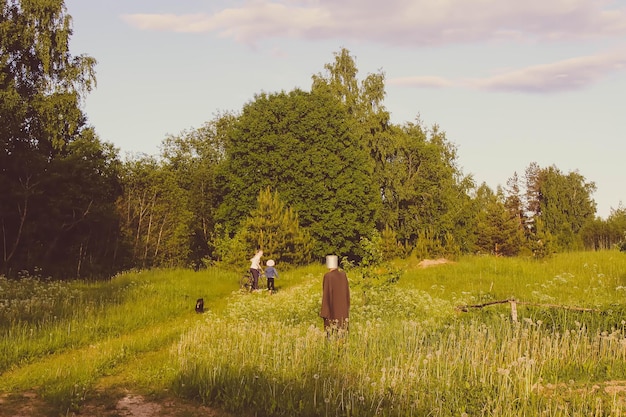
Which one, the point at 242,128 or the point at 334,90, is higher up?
the point at 334,90

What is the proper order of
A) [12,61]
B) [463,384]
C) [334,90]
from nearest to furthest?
[463,384], [12,61], [334,90]

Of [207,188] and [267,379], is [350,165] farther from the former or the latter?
[267,379]

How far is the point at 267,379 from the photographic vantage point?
8.57m

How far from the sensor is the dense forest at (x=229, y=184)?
3053 cm

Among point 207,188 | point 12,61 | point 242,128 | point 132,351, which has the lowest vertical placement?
→ point 132,351

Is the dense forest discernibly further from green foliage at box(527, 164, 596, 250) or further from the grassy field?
green foliage at box(527, 164, 596, 250)

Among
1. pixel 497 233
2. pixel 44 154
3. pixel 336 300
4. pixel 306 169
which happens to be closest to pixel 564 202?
pixel 497 233

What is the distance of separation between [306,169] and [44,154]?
58.5 feet

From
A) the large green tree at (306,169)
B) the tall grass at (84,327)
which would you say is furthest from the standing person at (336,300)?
the large green tree at (306,169)

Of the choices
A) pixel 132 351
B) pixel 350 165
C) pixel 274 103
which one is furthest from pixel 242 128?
pixel 132 351

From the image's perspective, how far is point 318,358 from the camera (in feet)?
31.9

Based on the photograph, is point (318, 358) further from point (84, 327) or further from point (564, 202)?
point (564, 202)

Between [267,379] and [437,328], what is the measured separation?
5.14 m

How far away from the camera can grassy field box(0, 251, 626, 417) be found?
764cm
